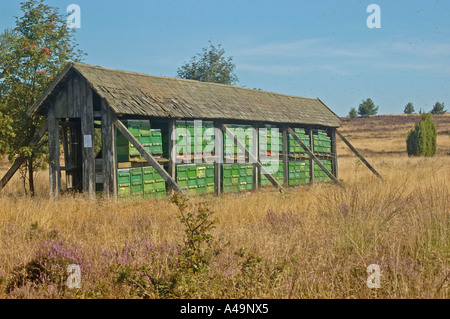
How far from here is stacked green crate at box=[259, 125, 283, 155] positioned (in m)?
18.0

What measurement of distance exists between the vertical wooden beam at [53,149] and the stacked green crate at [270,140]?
723 centimetres

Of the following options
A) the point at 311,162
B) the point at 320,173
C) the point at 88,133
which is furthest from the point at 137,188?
the point at 320,173

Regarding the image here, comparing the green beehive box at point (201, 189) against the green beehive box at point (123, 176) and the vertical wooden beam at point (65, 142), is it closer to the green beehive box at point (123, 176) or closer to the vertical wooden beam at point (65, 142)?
the green beehive box at point (123, 176)

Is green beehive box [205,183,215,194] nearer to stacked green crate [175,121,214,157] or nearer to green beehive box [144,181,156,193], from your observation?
stacked green crate [175,121,214,157]

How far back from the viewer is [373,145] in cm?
5488

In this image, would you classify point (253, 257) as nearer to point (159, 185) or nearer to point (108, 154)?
point (108, 154)

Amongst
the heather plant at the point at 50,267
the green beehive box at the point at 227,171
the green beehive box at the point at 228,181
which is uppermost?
the green beehive box at the point at 227,171

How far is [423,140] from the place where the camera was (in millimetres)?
39000

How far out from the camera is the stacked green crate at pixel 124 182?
1306 cm

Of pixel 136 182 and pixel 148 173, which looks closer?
pixel 136 182

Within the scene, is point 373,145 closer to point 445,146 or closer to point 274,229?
point 445,146

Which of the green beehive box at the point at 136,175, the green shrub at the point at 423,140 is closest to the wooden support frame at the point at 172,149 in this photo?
the green beehive box at the point at 136,175

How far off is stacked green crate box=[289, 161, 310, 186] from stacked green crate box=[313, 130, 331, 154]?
1008 millimetres

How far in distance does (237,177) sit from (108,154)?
5.18 m
